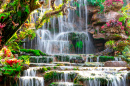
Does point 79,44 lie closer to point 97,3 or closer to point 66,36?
point 66,36

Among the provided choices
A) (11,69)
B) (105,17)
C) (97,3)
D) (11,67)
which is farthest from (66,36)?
(11,69)

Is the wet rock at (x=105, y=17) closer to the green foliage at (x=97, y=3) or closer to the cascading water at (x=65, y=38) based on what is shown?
the green foliage at (x=97, y=3)

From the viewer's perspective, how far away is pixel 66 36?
56.8ft

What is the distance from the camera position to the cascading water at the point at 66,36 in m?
16.2

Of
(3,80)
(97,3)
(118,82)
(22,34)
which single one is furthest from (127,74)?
(97,3)

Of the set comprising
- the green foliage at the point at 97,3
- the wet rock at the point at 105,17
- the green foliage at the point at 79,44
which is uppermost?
the green foliage at the point at 97,3

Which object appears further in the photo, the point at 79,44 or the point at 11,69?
the point at 79,44

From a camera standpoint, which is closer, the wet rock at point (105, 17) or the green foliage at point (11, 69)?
the green foliage at point (11, 69)

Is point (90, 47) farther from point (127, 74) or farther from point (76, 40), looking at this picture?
point (127, 74)

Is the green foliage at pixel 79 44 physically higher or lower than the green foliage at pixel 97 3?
lower

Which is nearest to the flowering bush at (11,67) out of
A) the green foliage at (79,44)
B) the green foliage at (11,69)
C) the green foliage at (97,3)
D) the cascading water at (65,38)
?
the green foliage at (11,69)

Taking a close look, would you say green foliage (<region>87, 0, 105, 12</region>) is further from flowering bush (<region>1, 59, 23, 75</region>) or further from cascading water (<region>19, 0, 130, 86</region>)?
flowering bush (<region>1, 59, 23, 75</region>)

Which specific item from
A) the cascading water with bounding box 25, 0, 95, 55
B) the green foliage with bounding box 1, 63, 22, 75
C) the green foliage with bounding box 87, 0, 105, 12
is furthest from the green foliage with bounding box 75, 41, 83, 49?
the green foliage with bounding box 1, 63, 22, 75

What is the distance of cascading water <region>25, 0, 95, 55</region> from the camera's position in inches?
636
